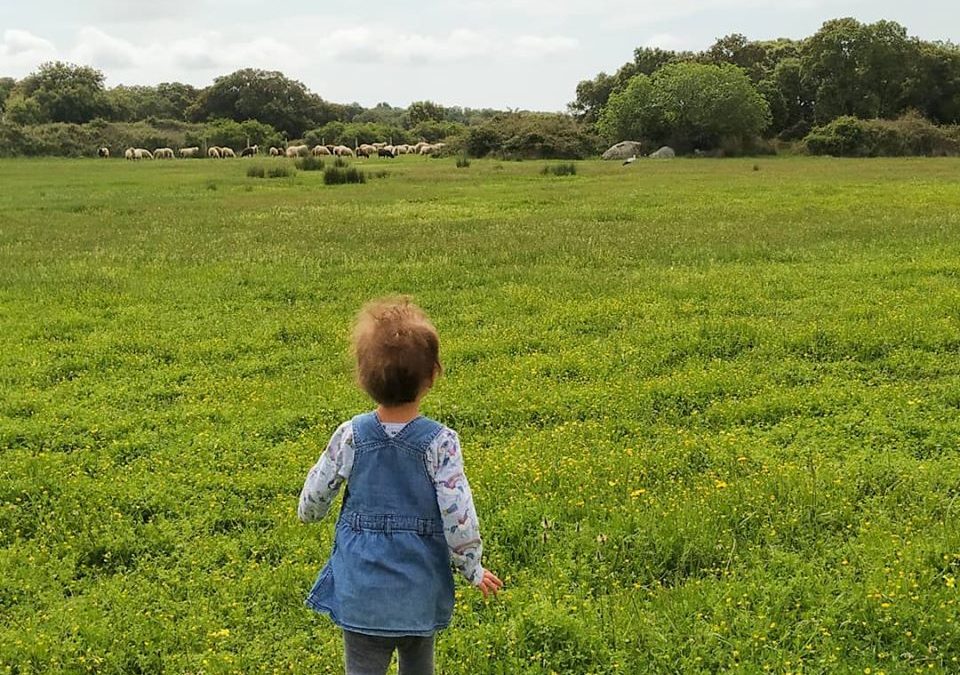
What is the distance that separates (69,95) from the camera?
9400 cm

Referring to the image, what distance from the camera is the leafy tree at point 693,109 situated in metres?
67.3

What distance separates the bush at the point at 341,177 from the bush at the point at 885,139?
39.8 metres

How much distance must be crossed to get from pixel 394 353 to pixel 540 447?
399 centimetres

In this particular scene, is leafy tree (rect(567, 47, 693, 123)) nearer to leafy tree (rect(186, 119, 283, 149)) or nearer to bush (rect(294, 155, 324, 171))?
leafy tree (rect(186, 119, 283, 149))

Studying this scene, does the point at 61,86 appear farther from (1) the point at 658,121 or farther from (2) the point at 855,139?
(2) the point at 855,139

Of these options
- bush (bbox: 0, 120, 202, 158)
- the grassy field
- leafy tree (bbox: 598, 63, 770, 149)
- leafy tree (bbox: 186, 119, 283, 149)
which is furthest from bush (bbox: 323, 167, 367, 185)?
leafy tree (bbox: 186, 119, 283, 149)

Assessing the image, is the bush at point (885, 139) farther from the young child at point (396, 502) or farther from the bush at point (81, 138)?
the young child at point (396, 502)

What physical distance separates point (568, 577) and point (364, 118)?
492ft

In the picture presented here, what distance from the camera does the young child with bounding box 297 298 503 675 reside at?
10.6 ft

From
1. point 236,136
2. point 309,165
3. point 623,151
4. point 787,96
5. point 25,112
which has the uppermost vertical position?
point 25,112

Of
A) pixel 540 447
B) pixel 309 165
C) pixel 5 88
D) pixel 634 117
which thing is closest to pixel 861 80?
pixel 634 117

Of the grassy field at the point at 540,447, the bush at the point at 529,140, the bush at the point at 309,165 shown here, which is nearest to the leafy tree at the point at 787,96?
the bush at the point at 529,140

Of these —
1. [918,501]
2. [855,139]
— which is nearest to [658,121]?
[855,139]

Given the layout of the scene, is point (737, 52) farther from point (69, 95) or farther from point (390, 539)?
point (390, 539)
